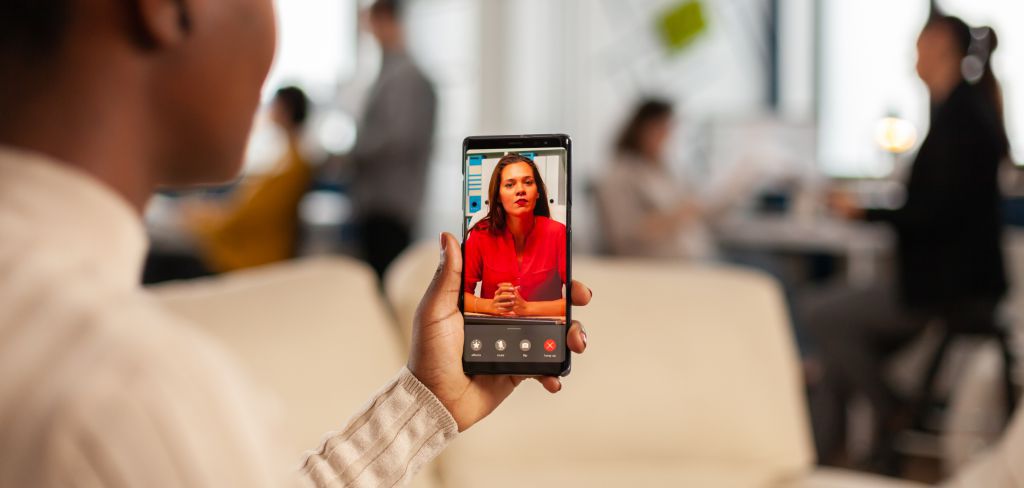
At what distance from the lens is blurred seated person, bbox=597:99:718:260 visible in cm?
282

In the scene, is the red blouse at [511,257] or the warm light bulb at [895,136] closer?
the red blouse at [511,257]

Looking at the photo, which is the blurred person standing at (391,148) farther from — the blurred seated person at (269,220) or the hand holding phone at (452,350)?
the hand holding phone at (452,350)

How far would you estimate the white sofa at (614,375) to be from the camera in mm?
1205

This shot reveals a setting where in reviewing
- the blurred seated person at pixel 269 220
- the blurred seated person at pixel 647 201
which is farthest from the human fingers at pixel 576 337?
the blurred seated person at pixel 647 201

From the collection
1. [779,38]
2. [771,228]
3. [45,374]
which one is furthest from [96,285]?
[779,38]

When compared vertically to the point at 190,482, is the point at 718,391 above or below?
below

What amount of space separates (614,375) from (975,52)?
1.53 meters

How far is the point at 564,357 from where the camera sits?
0.42 meters

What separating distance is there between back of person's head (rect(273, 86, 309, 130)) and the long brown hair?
1689 millimetres

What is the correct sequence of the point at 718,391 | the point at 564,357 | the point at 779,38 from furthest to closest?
the point at 779,38
the point at 718,391
the point at 564,357

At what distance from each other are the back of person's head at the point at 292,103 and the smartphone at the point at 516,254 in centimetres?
169

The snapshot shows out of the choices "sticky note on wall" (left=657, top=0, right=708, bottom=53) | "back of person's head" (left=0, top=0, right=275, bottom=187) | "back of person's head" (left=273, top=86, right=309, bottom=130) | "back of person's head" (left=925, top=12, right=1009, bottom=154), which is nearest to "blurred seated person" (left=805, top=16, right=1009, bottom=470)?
"back of person's head" (left=925, top=12, right=1009, bottom=154)

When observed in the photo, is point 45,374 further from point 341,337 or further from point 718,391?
point 718,391

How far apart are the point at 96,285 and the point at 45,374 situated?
28mm
